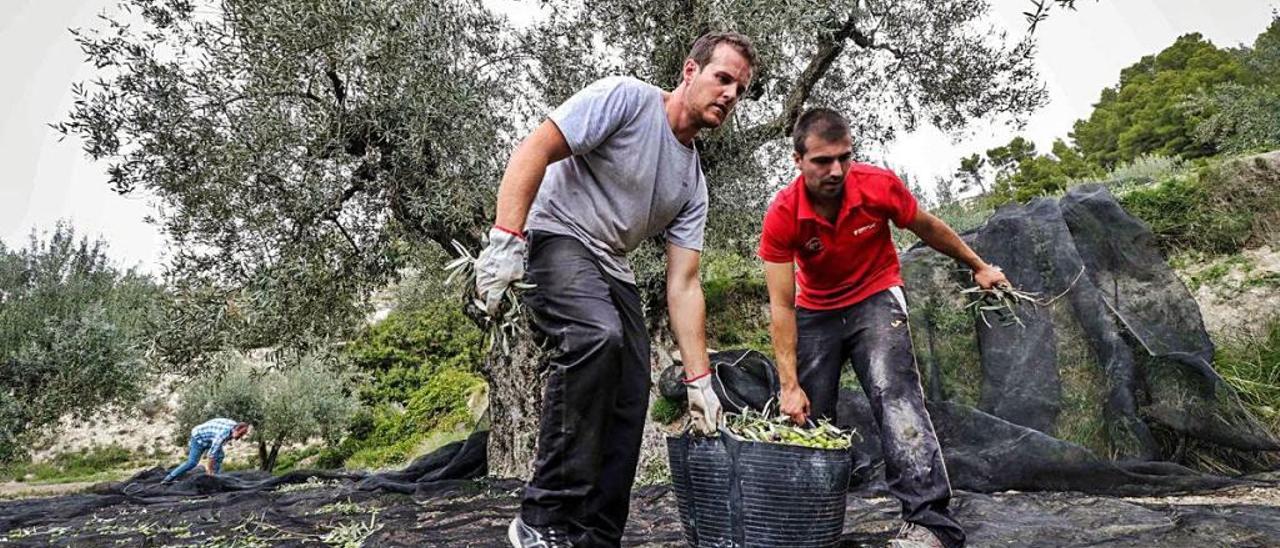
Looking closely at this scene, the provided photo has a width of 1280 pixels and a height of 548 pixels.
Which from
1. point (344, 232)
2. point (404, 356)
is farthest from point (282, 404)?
point (344, 232)

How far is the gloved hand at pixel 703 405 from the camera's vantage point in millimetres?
3018

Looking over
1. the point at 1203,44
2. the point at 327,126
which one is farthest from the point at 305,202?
the point at 1203,44

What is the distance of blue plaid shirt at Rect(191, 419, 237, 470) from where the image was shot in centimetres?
1186

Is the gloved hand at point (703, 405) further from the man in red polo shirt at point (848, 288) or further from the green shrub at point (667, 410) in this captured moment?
the green shrub at point (667, 410)

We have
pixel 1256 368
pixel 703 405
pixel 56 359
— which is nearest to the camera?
pixel 703 405

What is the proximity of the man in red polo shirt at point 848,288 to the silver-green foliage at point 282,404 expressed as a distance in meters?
13.6

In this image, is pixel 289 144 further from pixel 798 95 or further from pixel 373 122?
pixel 798 95

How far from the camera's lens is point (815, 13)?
636 centimetres

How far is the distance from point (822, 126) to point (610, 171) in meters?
1.04

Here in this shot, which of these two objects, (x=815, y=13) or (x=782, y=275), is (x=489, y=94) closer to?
(x=815, y=13)

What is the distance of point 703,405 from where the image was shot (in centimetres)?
302

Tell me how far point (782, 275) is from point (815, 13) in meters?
3.58

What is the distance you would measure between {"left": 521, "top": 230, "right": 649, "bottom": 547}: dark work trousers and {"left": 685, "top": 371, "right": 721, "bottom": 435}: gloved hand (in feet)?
1.03

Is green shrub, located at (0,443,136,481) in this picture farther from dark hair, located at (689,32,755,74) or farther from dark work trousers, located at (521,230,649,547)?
dark hair, located at (689,32,755,74)
